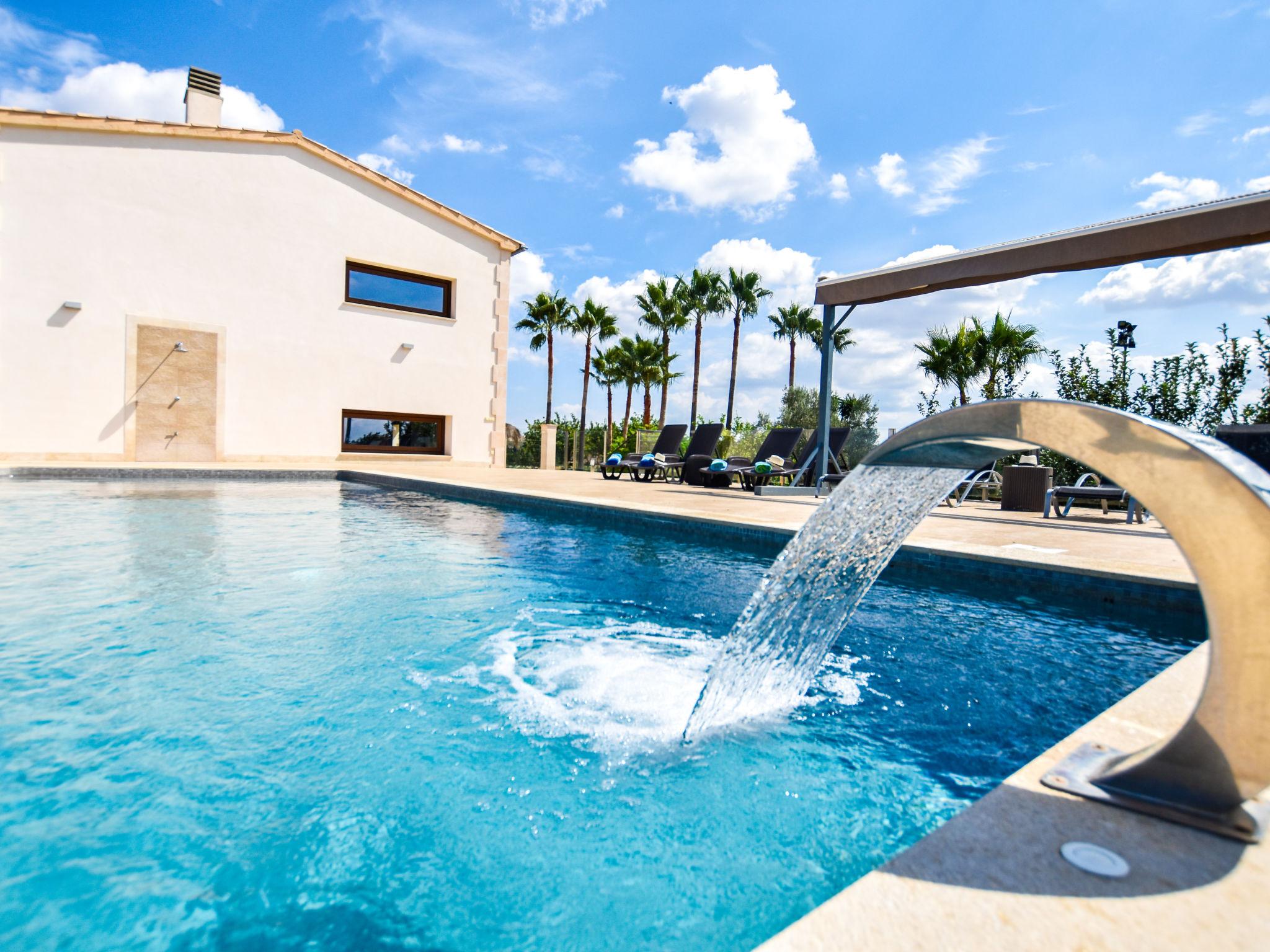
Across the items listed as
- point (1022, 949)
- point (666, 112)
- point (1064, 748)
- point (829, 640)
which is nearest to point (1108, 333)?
point (666, 112)

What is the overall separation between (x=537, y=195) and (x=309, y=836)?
54.5ft

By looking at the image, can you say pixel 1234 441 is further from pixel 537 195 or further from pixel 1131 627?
pixel 537 195

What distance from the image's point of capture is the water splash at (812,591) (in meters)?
1.82

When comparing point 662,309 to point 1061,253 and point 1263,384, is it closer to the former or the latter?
point 1263,384

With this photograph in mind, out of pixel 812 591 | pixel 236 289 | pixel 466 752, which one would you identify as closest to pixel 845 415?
pixel 236 289

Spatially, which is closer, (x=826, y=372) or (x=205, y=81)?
Result: (x=826, y=372)

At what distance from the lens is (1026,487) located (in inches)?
337

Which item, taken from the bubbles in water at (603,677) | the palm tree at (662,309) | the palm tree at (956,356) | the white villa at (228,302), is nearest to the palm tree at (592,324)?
the palm tree at (662,309)

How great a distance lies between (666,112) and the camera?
14930 mm

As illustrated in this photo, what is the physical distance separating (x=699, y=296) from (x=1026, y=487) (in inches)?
889

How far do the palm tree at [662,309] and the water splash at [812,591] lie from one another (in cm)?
2681

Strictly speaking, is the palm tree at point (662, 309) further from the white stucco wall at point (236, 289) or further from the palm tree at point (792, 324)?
the white stucco wall at point (236, 289)

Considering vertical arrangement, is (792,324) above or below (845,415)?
above

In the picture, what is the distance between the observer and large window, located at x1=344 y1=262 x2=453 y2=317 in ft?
52.9
